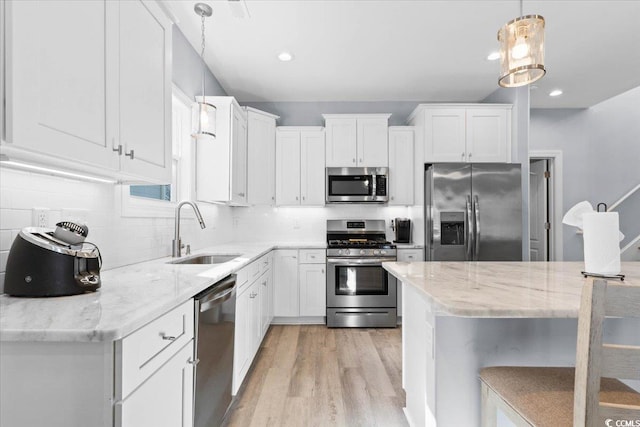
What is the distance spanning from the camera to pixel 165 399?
113 centimetres

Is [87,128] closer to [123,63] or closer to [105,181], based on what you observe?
[123,63]

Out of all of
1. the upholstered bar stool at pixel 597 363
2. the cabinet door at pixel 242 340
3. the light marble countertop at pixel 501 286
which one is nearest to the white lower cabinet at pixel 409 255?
the light marble countertop at pixel 501 286

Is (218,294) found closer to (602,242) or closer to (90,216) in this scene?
(90,216)

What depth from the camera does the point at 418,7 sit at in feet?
8.05

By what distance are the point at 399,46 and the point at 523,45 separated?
1.63 m

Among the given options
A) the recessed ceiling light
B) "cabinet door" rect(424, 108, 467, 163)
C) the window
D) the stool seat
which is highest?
the recessed ceiling light

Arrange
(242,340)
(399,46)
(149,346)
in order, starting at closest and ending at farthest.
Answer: (149,346) < (242,340) < (399,46)

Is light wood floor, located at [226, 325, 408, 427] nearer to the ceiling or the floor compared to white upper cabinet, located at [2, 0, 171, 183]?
nearer to the floor

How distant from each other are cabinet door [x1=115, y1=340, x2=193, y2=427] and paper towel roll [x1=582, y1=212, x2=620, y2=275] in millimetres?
1691

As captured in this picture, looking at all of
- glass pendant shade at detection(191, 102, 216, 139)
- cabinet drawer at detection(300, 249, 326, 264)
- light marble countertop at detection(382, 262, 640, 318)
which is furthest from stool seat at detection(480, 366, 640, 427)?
cabinet drawer at detection(300, 249, 326, 264)

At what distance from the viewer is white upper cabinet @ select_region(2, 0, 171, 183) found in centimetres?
91

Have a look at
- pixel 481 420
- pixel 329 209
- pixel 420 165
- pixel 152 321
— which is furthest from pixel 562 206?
pixel 152 321

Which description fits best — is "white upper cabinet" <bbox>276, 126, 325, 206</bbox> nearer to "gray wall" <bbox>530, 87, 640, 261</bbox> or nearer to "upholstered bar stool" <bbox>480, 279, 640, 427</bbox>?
"gray wall" <bbox>530, 87, 640, 261</bbox>

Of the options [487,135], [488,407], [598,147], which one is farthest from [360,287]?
[598,147]
